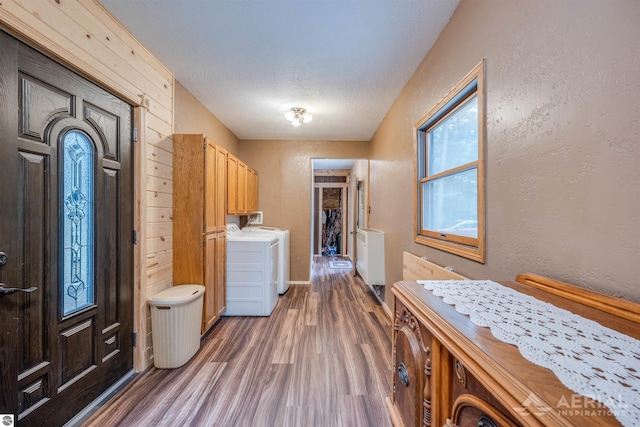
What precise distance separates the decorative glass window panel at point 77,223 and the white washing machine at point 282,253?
219 cm

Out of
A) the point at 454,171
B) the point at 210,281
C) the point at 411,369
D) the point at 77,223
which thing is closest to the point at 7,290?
the point at 77,223

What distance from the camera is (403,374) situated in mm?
1026

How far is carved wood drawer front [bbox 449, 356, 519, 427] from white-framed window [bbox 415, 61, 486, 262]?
2.68 feet

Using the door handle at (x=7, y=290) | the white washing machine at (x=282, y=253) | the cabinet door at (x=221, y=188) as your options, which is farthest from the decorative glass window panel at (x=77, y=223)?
the white washing machine at (x=282, y=253)

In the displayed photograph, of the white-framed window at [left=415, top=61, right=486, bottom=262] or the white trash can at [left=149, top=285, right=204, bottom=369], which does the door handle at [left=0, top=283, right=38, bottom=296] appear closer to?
the white trash can at [left=149, top=285, right=204, bottom=369]

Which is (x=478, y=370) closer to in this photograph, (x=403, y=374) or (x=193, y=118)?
(x=403, y=374)

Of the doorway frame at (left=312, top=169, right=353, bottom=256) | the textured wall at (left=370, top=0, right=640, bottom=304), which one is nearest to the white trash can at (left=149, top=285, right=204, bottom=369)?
the textured wall at (left=370, top=0, right=640, bottom=304)

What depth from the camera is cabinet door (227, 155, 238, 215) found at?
2.99m

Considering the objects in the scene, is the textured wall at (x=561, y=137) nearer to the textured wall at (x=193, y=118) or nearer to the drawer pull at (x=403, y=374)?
the drawer pull at (x=403, y=374)

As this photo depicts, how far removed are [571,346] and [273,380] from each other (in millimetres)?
1864

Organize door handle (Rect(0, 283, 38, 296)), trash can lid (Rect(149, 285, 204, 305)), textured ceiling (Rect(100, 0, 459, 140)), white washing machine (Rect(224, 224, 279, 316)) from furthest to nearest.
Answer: white washing machine (Rect(224, 224, 279, 316)) → trash can lid (Rect(149, 285, 204, 305)) → textured ceiling (Rect(100, 0, 459, 140)) → door handle (Rect(0, 283, 38, 296))

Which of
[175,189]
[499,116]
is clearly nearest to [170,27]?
[175,189]

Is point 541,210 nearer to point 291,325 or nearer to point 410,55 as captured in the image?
point 410,55

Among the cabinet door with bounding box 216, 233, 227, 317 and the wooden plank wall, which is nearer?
the wooden plank wall
